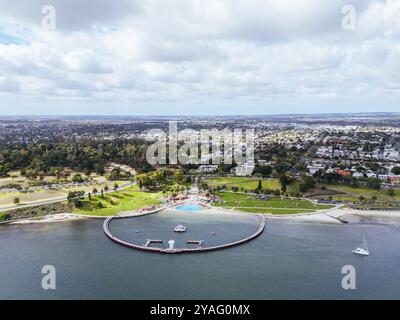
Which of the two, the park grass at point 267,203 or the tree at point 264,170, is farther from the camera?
the tree at point 264,170

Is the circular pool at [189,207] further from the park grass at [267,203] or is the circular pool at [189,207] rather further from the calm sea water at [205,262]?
the calm sea water at [205,262]

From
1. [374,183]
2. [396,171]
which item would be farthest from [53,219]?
[396,171]

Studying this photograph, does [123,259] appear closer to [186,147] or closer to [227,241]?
[227,241]

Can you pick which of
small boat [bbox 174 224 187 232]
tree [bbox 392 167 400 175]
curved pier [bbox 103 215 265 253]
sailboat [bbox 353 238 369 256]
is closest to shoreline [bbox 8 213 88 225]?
curved pier [bbox 103 215 265 253]

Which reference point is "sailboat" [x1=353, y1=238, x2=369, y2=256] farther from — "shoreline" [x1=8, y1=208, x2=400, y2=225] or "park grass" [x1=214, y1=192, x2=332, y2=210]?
"park grass" [x1=214, y1=192, x2=332, y2=210]

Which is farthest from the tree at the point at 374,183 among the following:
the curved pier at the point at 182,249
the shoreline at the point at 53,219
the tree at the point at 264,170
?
the shoreline at the point at 53,219
